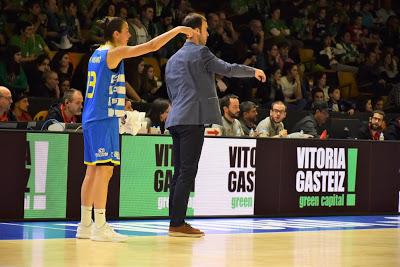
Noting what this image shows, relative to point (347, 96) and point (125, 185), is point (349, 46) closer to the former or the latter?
point (347, 96)

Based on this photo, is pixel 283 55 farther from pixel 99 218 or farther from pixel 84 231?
pixel 99 218

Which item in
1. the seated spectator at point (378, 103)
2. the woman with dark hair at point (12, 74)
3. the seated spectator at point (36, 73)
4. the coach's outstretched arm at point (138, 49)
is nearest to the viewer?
the coach's outstretched arm at point (138, 49)

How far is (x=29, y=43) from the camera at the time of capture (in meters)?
14.7

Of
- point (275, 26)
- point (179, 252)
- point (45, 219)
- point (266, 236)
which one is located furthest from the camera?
point (275, 26)

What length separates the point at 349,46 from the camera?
A: 20.7 m

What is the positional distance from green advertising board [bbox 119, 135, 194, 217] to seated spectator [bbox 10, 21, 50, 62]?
171 inches

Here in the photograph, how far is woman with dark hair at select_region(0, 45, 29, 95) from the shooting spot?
13805 mm

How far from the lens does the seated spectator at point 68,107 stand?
10.9 m

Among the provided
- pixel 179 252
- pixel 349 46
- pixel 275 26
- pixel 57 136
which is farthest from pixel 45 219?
pixel 349 46

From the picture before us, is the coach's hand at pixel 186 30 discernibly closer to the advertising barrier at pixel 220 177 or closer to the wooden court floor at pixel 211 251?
the wooden court floor at pixel 211 251

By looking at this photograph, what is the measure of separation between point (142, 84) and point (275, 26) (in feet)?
16.6

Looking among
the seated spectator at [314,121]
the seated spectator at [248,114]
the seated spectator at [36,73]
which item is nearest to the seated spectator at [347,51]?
the seated spectator at [314,121]

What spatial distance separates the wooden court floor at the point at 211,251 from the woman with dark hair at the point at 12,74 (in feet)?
19.1

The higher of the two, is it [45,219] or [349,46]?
[349,46]
